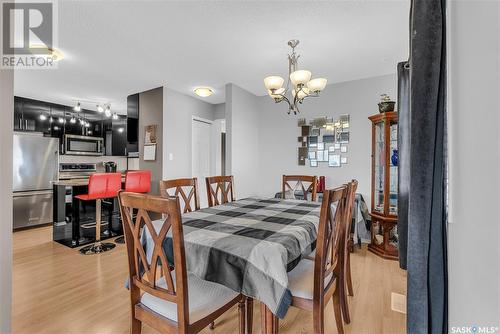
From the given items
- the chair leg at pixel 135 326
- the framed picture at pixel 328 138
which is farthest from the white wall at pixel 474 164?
the framed picture at pixel 328 138

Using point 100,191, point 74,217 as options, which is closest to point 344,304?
point 100,191

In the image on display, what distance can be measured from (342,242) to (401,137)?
73cm

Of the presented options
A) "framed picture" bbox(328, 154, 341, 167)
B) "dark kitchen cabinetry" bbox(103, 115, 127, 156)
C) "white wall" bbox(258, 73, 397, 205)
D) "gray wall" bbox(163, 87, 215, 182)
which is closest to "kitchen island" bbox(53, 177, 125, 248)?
"gray wall" bbox(163, 87, 215, 182)

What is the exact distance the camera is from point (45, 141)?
14.4 ft

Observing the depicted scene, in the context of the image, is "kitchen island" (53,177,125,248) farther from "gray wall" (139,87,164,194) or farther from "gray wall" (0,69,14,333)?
"gray wall" (0,69,14,333)

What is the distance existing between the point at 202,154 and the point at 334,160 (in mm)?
2556

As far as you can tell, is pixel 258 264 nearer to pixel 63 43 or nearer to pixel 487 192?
pixel 487 192

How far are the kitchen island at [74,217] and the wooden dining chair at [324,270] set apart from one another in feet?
10.6

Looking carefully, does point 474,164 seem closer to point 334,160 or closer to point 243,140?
point 334,160

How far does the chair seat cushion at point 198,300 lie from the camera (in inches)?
44.2

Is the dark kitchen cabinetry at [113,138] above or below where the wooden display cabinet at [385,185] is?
above

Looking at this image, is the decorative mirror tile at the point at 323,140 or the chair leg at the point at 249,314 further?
the decorative mirror tile at the point at 323,140

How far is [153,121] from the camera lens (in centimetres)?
422

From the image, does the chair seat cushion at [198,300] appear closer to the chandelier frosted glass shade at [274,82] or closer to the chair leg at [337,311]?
the chair leg at [337,311]
